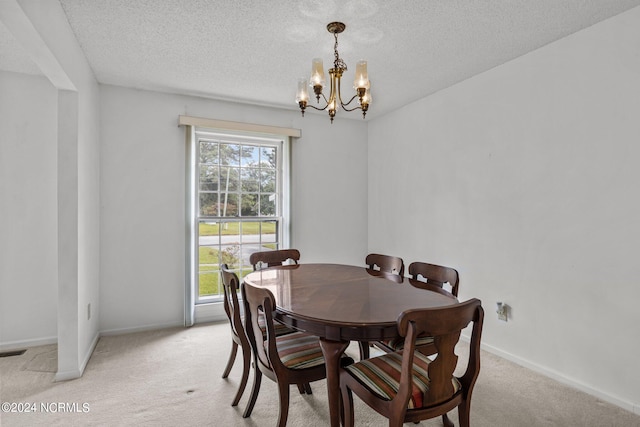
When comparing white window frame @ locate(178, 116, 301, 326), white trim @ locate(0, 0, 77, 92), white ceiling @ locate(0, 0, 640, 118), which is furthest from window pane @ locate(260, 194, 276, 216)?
white trim @ locate(0, 0, 77, 92)

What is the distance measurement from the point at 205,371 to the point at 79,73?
2.54m

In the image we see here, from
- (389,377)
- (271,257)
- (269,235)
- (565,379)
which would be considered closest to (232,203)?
(269,235)

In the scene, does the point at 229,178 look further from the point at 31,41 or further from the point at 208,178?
the point at 31,41

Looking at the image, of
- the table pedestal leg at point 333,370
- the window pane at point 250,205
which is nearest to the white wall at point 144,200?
the window pane at point 250,205

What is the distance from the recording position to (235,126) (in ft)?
13.0

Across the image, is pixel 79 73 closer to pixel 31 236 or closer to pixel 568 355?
pixel 31 236

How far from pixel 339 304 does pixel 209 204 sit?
2.63 metres

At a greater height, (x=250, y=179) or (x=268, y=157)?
(x=268, y=157)

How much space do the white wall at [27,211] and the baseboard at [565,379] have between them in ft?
13.7

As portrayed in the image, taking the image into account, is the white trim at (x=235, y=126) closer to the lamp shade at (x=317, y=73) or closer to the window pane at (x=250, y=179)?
the window pane at (x=250, y=179)

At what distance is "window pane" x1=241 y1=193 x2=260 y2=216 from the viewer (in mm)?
4191

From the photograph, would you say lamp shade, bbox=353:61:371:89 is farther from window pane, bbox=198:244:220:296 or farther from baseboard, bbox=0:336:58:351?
baseboard, bbox=0:336:58:351

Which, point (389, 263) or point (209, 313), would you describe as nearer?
point (389, 263)

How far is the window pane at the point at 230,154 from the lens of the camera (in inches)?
161
